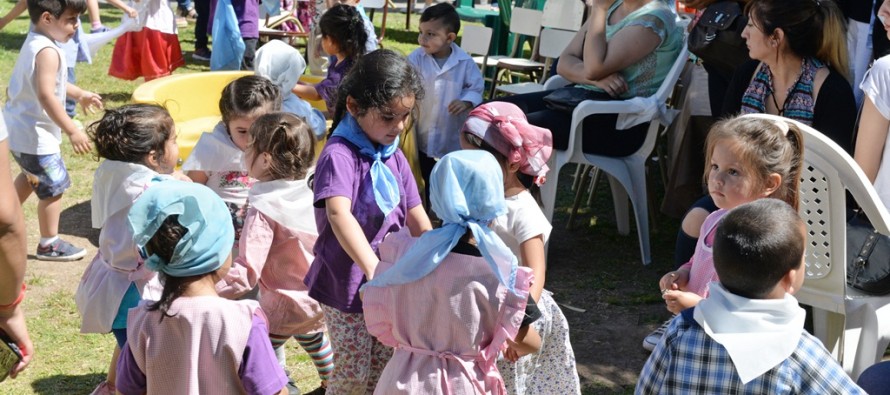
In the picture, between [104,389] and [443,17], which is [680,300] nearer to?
[104,389]

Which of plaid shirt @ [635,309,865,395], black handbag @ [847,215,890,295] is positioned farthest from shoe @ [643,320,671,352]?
plaid shirt @ [635,309,865,395]

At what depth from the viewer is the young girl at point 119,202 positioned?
3.31 metres

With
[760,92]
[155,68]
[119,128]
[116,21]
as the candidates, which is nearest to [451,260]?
[119,128]

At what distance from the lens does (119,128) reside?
136 inches

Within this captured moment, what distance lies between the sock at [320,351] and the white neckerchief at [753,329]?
6.25 ft

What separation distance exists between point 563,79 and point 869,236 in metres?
2.80

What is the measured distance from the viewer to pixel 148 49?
352 inches

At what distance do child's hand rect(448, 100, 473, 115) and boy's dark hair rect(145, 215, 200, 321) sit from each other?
3214 millimetres

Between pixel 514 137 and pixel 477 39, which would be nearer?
pixel 514 137

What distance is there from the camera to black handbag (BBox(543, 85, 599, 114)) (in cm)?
509

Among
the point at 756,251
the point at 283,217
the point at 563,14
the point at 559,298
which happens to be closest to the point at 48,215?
the point at 283,217

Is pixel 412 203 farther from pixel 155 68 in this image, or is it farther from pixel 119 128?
pixel 155 68

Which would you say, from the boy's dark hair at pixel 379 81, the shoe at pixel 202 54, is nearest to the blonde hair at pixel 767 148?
the boy's dark hair at pixel 379 81

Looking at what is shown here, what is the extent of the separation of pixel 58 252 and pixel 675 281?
366 cm
